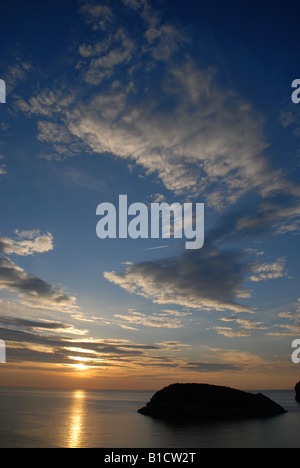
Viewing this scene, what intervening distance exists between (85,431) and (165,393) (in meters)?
46.7

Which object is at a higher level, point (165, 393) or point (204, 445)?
point (204, 445)

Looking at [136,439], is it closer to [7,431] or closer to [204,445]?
[204,445]

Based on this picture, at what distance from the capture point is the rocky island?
112750 mm

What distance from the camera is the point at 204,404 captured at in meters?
114

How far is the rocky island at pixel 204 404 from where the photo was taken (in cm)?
11275
